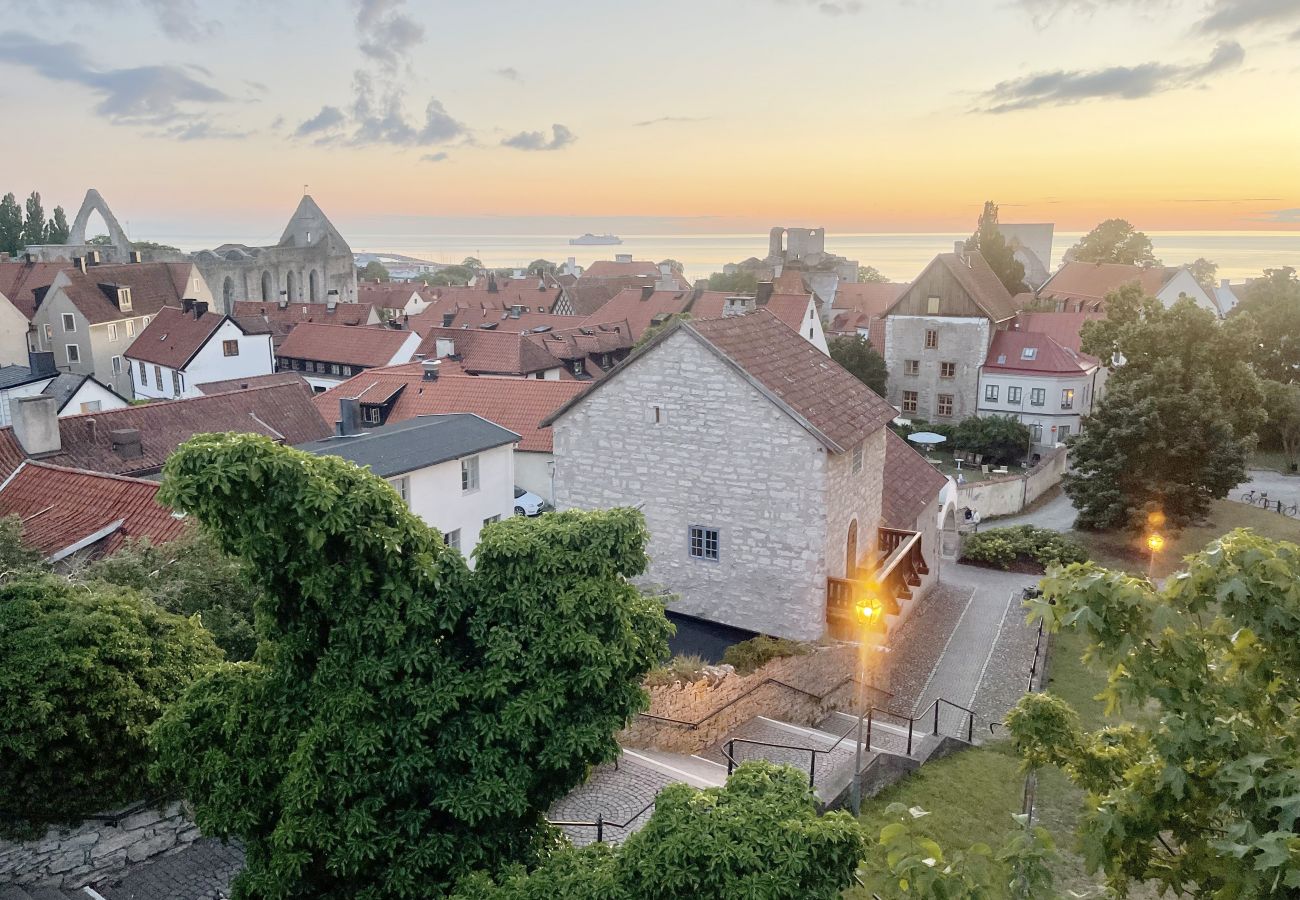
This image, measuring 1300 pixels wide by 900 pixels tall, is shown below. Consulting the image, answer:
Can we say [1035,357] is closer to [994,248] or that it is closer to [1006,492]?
[1006,492]

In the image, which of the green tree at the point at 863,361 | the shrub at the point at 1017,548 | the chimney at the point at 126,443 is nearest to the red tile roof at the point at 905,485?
the shrub at the point at 1017,548

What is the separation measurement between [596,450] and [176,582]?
411 inches

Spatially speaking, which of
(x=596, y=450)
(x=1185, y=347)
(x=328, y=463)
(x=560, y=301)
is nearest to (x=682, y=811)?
(x=328, y=463)

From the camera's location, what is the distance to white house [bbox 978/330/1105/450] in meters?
52.5

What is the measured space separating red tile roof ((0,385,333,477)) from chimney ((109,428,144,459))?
0.46 ft

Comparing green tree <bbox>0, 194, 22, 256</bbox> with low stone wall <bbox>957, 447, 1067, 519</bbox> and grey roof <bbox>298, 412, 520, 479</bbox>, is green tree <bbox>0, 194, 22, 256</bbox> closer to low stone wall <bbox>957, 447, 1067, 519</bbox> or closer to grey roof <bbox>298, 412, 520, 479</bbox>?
grey roof <bbox>298, 412, 520, 479</bbox>

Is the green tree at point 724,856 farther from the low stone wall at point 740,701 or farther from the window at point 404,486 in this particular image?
the window at point 404,486

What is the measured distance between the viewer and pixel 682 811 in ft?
25.7

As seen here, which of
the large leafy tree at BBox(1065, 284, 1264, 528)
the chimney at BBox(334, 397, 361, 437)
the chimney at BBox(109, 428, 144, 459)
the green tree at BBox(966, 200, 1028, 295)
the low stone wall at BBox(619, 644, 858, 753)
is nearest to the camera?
the low stone wall at BBox(619, 644, 858, 753)

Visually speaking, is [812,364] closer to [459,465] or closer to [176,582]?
[459,465]

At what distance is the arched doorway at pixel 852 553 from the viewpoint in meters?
23.6

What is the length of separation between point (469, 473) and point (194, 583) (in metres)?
12.5

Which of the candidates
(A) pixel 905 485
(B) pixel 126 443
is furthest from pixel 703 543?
(B) pixel 126 443

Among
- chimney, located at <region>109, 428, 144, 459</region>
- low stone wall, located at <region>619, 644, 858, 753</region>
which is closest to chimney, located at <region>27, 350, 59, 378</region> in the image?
chimney, located at <region>109, 428, 144, 459</region>
